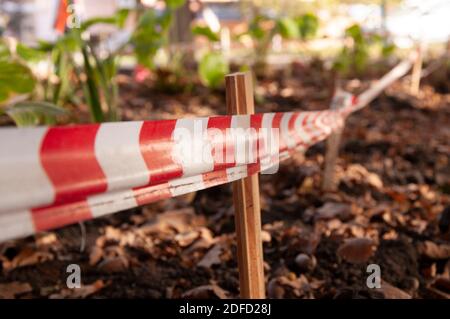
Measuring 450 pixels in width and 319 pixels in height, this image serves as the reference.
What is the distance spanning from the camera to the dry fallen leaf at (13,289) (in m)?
2.15

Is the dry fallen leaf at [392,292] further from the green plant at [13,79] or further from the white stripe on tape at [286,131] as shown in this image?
the green plant at [13,79]

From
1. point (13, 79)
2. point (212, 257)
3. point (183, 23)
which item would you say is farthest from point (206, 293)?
point (183, 23)

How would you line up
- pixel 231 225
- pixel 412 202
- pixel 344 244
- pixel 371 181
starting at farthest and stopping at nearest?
pixel 371 181, pixel 412 202, pixel 231 225, pixel 344 244

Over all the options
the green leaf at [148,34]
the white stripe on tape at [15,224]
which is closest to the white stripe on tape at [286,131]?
the white stripe on tape at [15,224]

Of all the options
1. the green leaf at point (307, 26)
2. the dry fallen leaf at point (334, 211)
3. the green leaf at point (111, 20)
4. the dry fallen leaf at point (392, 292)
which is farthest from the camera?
the green leaf at point (307, 26)

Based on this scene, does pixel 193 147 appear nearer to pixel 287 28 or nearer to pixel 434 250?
pixel 434 250

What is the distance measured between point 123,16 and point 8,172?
4.03 m

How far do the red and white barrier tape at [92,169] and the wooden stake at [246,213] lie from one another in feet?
0.49

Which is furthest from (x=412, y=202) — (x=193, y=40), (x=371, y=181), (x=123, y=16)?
(x=193, y=40)

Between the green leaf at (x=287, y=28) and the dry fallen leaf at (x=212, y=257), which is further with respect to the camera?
the green leaf at (x=287, y=28)

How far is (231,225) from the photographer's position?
2787 mm

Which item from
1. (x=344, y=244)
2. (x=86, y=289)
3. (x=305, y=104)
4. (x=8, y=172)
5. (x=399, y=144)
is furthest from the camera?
(x=305, y=104)

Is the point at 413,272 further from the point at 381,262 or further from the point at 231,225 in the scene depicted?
the point at 231,225

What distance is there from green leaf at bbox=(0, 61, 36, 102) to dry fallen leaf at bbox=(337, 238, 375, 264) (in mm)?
1848
